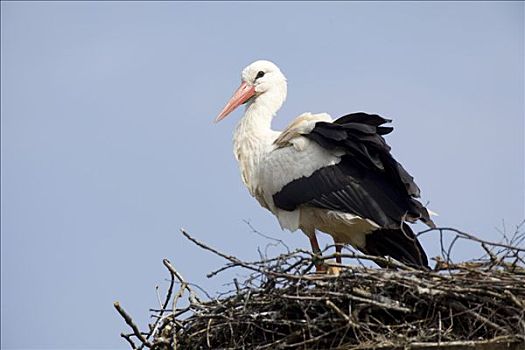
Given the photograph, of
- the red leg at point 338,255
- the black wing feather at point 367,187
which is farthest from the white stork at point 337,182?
the red leg at point 338,255

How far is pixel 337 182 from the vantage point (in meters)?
8.45

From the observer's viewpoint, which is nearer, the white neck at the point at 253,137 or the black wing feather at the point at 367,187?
the black wing feather at the point at 367,187

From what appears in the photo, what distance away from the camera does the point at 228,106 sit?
9.34 m

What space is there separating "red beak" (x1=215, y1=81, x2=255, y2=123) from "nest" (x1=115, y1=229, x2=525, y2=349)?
2.65 meters

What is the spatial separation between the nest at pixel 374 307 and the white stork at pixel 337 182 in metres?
1.34

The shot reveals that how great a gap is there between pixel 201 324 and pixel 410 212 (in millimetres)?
1861

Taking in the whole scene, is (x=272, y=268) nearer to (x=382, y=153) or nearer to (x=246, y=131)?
(x=382, y=153)

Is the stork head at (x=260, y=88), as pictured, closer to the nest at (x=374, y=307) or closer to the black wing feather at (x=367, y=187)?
the black wing feather at (x=367, y=187)

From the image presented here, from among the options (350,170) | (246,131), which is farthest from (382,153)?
(246,131)

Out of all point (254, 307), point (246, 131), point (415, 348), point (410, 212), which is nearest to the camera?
point (415, 348)

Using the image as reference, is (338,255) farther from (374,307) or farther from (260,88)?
(260,88)

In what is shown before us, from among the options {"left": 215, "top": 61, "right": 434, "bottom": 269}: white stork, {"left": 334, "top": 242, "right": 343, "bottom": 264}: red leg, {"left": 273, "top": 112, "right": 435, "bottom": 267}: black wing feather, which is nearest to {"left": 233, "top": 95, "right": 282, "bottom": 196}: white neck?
{"left": 215, "top": 61, "right": 434, "bottom": 269}: white stork

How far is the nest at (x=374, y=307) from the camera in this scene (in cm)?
644

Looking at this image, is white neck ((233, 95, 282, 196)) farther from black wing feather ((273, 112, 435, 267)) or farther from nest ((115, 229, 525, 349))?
nest ((115, 229, 525, 349))
